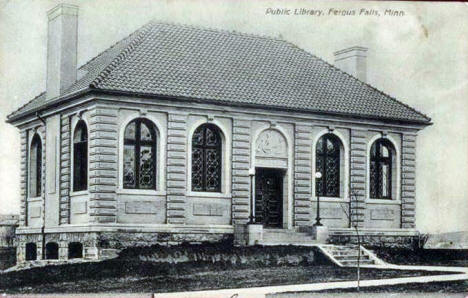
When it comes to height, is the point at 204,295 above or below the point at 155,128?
below

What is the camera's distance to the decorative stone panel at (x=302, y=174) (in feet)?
110

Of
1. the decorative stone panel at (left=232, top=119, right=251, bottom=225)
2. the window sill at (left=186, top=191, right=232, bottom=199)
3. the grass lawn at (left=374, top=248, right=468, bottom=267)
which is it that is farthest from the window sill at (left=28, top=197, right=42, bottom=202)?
the grass lawn at (left=374, top=248, right=468, bottom=267)

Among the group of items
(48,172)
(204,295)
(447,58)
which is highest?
(447,58)

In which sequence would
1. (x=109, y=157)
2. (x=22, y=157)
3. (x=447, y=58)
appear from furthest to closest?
(x=22, y=157) → (x=109, y=157) → (x=447, y=58)

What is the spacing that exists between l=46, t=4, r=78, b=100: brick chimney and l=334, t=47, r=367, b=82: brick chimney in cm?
1023

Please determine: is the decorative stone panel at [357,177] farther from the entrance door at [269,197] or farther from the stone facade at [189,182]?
the entrance door at [269,197]

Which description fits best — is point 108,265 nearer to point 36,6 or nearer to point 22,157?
point 36,6

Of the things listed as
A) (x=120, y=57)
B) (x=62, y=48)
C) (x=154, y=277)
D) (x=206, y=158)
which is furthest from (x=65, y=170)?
(x=154, y=277)

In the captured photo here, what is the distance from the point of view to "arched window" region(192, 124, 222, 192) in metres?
32.1

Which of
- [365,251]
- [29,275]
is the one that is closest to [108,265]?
[29,275]

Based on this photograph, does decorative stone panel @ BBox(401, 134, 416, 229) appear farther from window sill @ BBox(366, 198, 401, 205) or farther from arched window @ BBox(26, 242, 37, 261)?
arched window @ BBox(26, 242, 37, 261)

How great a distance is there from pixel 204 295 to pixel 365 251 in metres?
9.60

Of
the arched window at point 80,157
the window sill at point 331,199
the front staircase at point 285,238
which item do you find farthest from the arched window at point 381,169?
the arched window at point 80,157

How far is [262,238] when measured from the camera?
31984 millimetres
